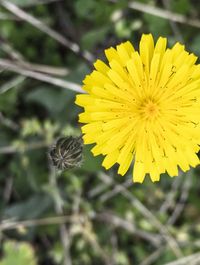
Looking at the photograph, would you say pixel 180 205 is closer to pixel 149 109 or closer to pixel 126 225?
pixel 126 225

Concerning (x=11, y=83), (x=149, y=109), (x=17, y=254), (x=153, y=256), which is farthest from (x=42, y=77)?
(x=153, y=256)

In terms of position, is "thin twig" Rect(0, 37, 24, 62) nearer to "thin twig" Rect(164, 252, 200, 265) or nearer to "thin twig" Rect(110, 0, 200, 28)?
"thin twig" Rect(110, 0, 200, 28)

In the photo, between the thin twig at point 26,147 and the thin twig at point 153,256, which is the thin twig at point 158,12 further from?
the thin twig at point 153,256

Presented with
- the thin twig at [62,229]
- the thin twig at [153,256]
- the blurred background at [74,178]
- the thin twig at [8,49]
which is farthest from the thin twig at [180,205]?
the thin twig at [8,49]

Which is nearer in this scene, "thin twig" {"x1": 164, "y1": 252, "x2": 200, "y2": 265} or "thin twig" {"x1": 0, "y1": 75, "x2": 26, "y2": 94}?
"thin twig" {"x1": 0, "y1": 75, "x2": 26, "y2": 94}

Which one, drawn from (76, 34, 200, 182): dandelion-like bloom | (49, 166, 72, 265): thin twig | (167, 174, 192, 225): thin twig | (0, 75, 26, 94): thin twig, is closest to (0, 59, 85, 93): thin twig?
(0, 75, 26, 94): thin twig

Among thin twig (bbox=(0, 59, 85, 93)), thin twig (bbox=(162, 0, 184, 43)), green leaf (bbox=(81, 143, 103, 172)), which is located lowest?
green leaf (bbox=(81, 143, 103, 172))
